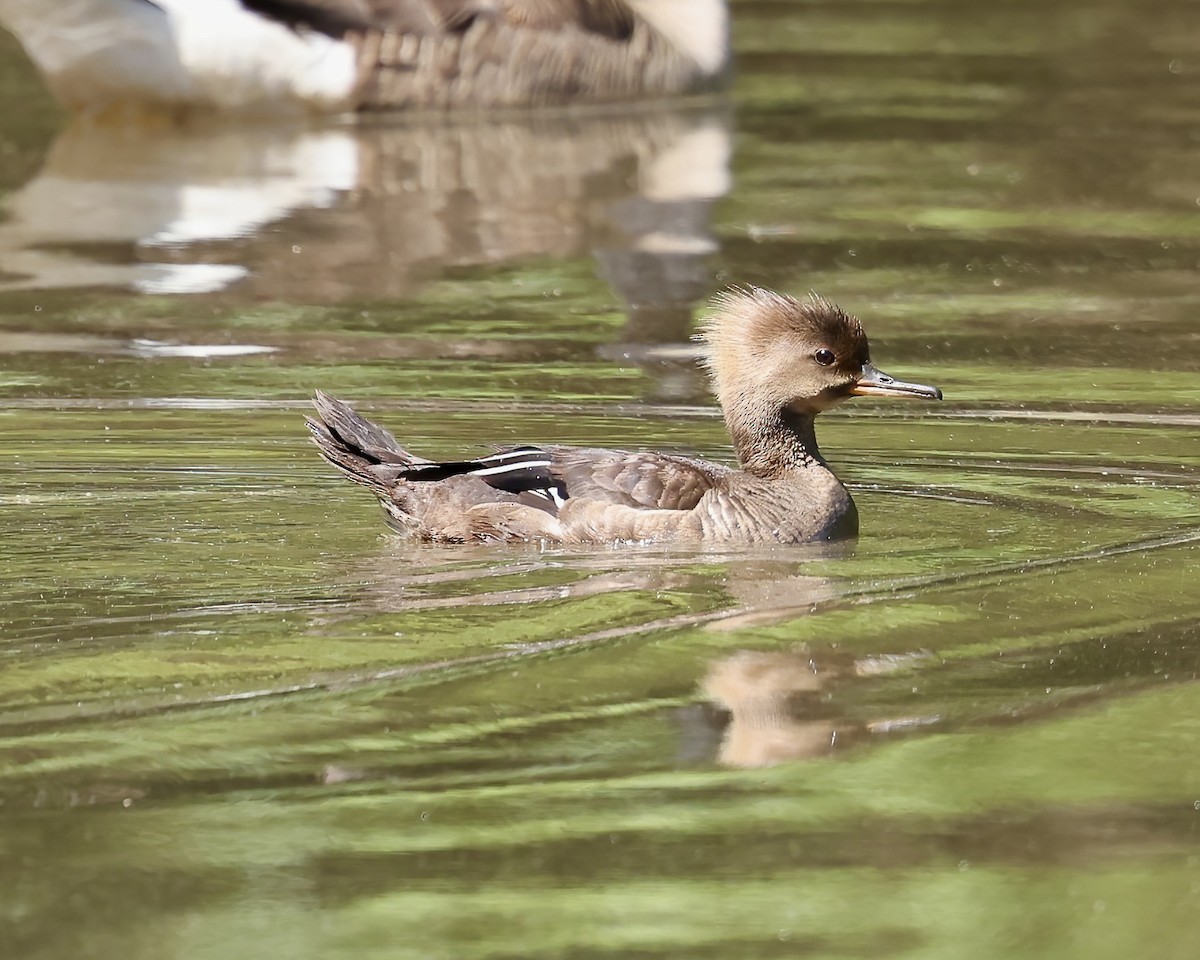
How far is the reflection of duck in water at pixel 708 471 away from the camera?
7504 millimetres

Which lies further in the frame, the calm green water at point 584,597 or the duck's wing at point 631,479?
the duck's wing at point 631,479

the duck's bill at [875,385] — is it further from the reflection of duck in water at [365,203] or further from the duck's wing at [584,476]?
the reflection of duck in water at [365,203]

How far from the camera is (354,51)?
51.2 ft

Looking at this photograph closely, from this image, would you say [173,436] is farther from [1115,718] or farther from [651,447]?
[1115,718]

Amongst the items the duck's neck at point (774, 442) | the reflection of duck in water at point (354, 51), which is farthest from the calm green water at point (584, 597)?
the reflection of duck in water at point (354, 51)

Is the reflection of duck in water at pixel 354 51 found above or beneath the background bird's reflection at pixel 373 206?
above

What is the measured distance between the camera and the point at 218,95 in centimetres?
1588

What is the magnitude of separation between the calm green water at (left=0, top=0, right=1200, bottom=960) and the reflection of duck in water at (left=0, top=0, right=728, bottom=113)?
1.77 m

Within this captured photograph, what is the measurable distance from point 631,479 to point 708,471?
35cm

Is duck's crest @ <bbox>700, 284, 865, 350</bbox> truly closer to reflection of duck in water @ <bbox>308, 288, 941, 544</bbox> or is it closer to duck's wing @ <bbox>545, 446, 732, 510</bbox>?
reflection of duck in water @ <bbox>308, 288, 941, 544</bbox>

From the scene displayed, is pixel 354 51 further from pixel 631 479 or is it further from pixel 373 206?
pixel 631 479

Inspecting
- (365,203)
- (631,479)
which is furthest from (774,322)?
(365,203)

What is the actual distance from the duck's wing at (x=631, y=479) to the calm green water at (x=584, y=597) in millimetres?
248

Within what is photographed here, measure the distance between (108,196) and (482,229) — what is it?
2.36m
